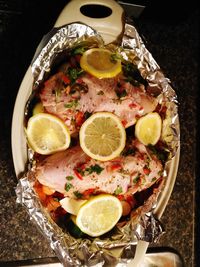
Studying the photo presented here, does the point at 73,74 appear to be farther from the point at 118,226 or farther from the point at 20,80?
the point at 118,226

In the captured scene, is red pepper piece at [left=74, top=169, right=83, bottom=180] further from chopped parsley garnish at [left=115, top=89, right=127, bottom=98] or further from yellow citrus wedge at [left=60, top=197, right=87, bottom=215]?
chopped parsley garnish at [left=115, top=89, right=127, bottom=98]

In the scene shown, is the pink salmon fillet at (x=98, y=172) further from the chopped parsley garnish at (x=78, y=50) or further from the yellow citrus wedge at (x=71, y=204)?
the chopped parsley garnish at (x=78, y=50)

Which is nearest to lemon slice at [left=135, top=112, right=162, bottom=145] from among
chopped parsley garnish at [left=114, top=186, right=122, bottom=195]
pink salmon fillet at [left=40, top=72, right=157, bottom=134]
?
pink salmon fillet at [left=40, top=72, right=157, bottom=134]

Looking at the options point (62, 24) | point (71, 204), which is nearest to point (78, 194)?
point (71, 204)

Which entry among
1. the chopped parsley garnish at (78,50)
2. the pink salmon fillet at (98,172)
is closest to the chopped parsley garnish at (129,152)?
the pink salmon fillet at (98,172)

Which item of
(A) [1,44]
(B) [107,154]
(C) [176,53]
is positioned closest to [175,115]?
(B) [107,154]

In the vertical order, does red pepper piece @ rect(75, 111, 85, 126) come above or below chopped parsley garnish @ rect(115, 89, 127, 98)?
below
